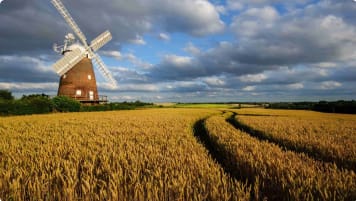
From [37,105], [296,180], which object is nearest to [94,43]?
[37,105]

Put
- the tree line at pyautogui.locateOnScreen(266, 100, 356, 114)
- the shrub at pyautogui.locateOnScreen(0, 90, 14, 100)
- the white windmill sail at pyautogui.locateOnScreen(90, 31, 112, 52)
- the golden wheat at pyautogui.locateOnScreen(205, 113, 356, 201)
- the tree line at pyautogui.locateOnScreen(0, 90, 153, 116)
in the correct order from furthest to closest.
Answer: the white windmill sail at pyautogui.locateOnScreen(90, 31, 112, 52) → the tree line at pyautogui.locateOnScreen(266, 100, 356, 114) → the shrub at pyautogui.locateOnScreen(0, 90, 14, 100) → the tree line at pyautogui.locateOnScreen(0, 90, 153, 116) → the golden wheat at pyautogui.locateOnScreen(205, 113, 356, 201)

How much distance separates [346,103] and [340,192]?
146ft

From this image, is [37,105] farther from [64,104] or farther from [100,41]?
[100,41]

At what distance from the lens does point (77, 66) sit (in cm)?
3997

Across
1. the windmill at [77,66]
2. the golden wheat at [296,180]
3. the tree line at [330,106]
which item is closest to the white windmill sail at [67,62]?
the windmill at [77,66]

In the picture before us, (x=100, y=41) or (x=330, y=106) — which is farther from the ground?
(x=100, y=41)

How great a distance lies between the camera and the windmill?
3912 centimetres

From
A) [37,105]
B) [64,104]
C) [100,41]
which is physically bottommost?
[37,105]

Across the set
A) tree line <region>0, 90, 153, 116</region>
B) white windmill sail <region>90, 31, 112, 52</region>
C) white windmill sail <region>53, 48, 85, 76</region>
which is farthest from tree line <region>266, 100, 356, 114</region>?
white windmill sail <region>53, 48, 85, 76</region>

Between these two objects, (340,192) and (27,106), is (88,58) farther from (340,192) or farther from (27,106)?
(340,192)

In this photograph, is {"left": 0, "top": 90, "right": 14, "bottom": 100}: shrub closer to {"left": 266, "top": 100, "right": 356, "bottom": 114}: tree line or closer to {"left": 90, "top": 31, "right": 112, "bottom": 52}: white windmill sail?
{"left": 90, "top": 31, "right": 112, "bottom": 52}: white windmill sail

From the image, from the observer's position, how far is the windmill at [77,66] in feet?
128

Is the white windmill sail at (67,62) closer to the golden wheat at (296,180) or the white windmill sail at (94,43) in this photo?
the white windmill sail at (94,43)

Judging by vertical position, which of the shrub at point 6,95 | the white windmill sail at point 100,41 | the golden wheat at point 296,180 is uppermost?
the white windmill sail at point 100,41
